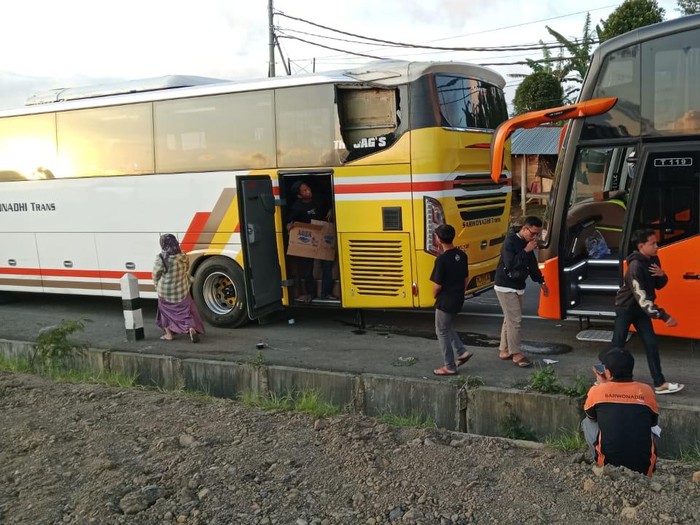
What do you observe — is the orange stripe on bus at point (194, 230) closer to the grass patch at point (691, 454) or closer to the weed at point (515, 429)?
the weed at point (515, 429)

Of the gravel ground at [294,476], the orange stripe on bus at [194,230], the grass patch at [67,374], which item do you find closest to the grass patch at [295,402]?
the gravel ground at [294,476]

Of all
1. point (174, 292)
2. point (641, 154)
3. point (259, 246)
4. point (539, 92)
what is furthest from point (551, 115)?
point (539, 92)

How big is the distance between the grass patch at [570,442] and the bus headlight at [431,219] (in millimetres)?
3512

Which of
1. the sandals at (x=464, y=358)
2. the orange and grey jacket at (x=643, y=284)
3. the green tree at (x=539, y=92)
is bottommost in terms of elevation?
the sandals at (x=464, y=358)

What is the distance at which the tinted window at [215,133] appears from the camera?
29.8 ft

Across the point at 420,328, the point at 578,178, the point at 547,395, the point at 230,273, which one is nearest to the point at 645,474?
the point at 547,395

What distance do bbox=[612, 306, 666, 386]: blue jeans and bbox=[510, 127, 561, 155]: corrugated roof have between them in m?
20.8

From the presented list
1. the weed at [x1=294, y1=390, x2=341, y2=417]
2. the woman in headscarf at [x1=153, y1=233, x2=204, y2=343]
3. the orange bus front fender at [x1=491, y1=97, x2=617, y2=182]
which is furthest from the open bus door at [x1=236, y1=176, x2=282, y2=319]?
the orange bus front fender at [x1=491, y1=97, x2=617, y2=182]

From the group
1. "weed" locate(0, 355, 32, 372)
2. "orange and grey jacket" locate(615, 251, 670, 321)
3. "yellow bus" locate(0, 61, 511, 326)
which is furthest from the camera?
"yellow bus" locate(0, 61, 511, 326)

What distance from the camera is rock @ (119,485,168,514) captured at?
4168mm

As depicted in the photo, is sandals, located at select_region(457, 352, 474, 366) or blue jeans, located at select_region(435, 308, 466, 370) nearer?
blue jeans, located at select_region(435, 308, 466, 370)

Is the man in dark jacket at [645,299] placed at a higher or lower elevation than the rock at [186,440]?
higher

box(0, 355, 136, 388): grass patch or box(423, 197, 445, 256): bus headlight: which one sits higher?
box(423, 197, 445, 256): bus headlight

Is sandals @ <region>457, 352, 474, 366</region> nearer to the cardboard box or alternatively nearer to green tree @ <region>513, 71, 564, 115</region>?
the cardboard box
